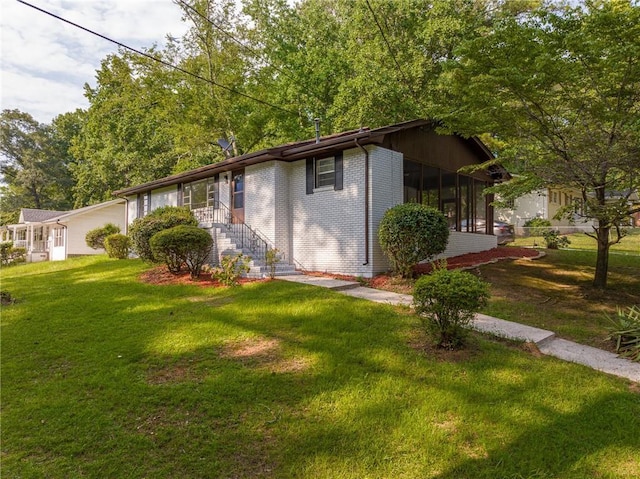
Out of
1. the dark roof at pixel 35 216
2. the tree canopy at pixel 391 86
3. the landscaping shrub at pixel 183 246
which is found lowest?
the landscaping shrub at pixel 183 246

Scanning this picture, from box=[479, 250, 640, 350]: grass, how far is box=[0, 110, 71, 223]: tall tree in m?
46.5

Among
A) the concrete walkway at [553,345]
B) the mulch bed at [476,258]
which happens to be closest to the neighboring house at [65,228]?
the mulch bed at [476,258]

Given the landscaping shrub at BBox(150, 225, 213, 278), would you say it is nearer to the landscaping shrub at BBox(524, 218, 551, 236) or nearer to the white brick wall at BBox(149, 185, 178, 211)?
the white brick wall at BBox(149, 185, 178, 211)

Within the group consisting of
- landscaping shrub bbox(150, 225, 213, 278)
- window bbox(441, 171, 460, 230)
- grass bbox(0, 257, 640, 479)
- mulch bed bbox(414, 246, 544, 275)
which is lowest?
grass bbox(0, 257, 640, 479)

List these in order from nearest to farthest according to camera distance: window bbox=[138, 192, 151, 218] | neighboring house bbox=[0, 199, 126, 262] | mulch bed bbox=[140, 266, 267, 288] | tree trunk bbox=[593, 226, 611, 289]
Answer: tree trunk bbox=[593, 226, 611, 289] → mulch bed bbox=[140, 266, 267, 288] → window bbox=[138, 192, 151, 218] → neighboring house bbox=[0, 199, 126, 262]

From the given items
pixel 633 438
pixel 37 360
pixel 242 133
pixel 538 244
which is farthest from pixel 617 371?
pixel 242 133

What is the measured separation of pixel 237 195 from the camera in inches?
525

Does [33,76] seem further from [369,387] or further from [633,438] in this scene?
→ [633,438]

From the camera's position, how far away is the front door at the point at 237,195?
13.1 meters

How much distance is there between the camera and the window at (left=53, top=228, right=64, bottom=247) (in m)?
24.7

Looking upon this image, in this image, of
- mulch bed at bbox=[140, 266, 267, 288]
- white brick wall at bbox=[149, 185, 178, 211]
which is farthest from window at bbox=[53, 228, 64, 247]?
mulch bed at bbox=[140, 266, 267, 288]

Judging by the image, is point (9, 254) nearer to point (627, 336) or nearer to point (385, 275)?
point (385, 275)

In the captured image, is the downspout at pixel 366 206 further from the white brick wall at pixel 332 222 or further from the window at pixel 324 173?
the window at pixel 324 173

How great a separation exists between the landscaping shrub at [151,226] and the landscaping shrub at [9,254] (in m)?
14.7
